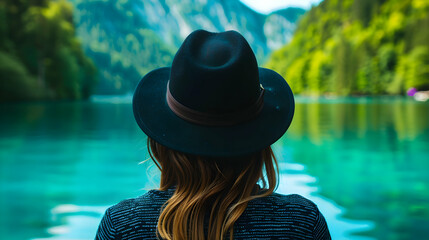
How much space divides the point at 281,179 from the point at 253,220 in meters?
5.54

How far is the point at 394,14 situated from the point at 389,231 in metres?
80.2

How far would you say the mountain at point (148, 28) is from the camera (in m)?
112

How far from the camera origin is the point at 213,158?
104 cm

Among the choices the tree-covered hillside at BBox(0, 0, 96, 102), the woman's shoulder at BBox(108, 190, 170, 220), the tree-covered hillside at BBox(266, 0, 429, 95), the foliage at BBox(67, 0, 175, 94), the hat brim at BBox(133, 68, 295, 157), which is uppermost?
the foliage at BBox(67, 0, 175, 94)

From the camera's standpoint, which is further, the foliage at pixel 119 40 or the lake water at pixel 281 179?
the foliage at pixel 119 40

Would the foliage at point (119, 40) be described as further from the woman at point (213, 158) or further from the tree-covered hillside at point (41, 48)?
the woman at point (213, 158)

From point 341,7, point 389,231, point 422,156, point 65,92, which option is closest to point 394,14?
point 341,7

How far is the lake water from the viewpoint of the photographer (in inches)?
174

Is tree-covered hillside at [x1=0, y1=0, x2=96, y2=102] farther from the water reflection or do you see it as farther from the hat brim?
the hat brim

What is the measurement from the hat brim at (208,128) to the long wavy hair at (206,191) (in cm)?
4

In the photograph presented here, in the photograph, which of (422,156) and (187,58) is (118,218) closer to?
(187,58)

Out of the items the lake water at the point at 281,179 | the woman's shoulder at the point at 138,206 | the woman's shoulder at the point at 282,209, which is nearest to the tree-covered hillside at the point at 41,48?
the lake water at the point at 281,179

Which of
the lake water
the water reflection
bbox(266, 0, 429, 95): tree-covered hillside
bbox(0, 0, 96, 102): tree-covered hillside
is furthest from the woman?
bbox(266, 0, 429, 95): tree-covered hillside

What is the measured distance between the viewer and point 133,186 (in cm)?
620
